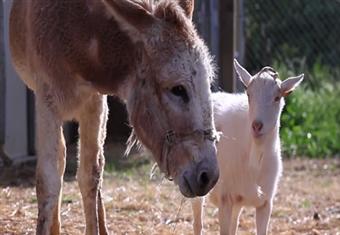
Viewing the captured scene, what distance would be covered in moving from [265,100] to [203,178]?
1.55m

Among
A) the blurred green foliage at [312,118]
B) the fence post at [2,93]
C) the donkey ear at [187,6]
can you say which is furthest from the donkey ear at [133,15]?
the blurred green foliage at [312,118]

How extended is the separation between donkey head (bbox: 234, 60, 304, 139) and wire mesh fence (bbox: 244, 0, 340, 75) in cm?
609

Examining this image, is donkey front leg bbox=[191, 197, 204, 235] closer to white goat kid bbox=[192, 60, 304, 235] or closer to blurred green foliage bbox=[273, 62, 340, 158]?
white goat kid bbox=[192, 60, 304, 235]

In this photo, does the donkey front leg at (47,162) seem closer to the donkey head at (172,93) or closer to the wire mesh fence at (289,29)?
the donkey head at (172,93)

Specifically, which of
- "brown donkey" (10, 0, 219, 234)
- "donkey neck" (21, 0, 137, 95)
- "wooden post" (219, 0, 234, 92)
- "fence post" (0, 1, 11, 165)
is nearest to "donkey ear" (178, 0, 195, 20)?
"brown donkey" (10, 0, 219, 234)

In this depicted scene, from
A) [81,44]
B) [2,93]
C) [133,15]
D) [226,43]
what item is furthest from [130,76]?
[226,43]

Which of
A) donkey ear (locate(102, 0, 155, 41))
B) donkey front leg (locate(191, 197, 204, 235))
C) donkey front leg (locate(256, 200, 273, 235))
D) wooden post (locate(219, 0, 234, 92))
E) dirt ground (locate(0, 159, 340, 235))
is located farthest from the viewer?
wooden post (locate(219, 0, 234, 92))

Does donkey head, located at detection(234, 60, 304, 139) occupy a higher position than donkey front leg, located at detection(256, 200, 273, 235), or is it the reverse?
donkey head, located at detection(234, 60, 304, 139)

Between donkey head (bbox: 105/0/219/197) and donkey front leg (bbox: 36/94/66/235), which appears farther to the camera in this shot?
donkey front leg (bbox: 36/94/66/235)

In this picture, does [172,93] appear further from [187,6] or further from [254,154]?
[254,154]

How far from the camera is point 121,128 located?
11.2 m

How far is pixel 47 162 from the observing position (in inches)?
227

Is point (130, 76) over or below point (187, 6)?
below

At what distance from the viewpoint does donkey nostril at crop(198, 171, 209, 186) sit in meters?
5.02
